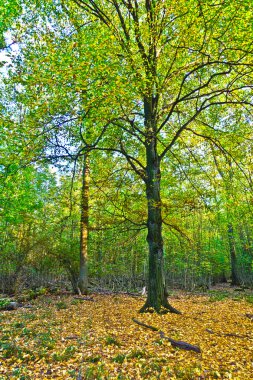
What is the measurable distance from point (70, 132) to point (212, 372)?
5.90 meters

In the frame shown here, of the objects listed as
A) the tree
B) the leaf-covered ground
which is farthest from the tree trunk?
the leaf-covered ground

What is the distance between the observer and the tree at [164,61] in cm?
548

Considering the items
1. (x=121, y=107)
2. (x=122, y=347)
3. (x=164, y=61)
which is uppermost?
(x=164, y=61)

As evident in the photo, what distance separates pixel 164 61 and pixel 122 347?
8.24 m

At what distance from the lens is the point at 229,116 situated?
992 centimetres

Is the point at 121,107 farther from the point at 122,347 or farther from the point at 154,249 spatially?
the point at 122,347

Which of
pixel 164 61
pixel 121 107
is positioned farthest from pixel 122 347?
pixel 164 61

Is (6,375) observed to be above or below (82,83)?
below

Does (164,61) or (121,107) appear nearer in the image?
(121,107)

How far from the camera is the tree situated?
18.0 ft

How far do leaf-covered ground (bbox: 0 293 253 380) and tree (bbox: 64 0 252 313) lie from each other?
64.5 inches

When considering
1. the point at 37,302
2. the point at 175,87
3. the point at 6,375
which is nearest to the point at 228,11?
the point at 175,87

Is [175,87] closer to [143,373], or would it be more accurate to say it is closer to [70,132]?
[70,132]

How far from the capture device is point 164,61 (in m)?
8.36
